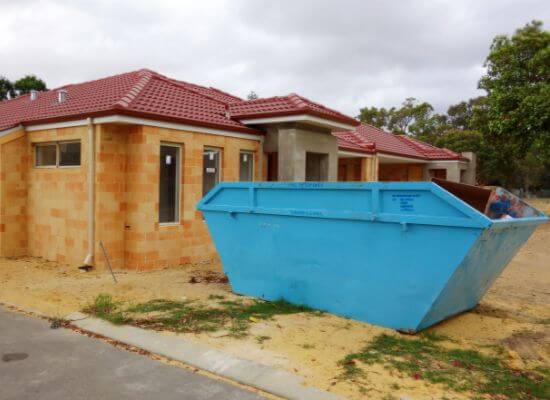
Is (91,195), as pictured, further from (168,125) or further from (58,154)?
(168,125)

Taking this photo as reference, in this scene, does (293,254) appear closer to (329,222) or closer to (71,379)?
(329,222)

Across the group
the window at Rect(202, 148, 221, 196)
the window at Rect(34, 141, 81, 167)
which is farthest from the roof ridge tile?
the window at Rect(202, 148, 221, 196)

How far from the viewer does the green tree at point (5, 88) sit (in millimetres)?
34656

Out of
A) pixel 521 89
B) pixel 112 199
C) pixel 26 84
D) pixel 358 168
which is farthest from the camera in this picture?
pixel 26 84

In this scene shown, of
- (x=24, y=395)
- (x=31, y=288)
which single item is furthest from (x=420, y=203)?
(x=31, y=288)

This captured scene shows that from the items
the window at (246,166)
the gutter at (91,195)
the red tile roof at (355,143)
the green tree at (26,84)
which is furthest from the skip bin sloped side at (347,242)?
the green tree at (26,84)

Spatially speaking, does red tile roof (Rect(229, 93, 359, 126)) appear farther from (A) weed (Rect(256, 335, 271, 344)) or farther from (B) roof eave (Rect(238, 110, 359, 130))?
(A) weed (Rect(256, 335, 271, 344))

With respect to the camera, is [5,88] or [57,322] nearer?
[57,322]

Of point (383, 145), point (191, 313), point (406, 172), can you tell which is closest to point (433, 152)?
point (406, 172)

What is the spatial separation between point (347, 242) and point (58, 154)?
7697 millimetres

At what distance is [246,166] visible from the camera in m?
12.1

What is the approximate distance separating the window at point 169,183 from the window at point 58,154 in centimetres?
185

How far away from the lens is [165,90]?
11.7 m

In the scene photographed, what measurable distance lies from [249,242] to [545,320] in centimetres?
424
